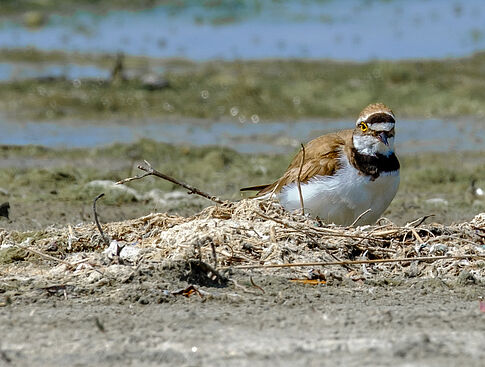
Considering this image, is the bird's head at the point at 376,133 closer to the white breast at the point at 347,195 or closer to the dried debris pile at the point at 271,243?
the white breast at the point at 347,195

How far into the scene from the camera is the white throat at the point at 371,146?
6.88 meters

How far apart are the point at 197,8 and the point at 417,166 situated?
12.5m

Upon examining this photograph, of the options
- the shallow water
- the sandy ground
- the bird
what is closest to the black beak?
→ the bird

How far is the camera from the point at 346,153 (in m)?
6.96

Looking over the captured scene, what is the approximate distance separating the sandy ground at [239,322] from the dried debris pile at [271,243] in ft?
0.65

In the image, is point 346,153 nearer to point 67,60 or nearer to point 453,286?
point 453,286

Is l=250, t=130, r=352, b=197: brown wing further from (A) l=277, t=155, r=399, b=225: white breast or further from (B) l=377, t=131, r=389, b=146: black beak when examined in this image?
(B) l=377, t=131, r=389, b=146: black beak

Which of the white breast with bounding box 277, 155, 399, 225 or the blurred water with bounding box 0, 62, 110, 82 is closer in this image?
the white breast with bounding box 277, 155, 399, 225

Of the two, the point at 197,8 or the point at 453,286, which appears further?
the point at 197,8

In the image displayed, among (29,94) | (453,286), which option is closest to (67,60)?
(29,94)

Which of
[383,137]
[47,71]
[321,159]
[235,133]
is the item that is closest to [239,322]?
[321,159]

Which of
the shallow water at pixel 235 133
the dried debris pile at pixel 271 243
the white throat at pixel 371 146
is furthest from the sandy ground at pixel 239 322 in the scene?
the shallow water at pixel 235 133

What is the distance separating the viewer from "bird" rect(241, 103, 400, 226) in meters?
6.79

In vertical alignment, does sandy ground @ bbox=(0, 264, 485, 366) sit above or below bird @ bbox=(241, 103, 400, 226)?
below
